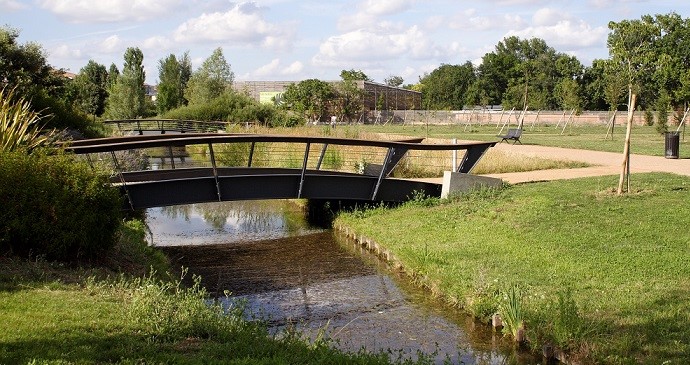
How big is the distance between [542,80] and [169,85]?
45.1 metres

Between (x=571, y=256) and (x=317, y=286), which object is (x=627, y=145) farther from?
(x=317, y=286)

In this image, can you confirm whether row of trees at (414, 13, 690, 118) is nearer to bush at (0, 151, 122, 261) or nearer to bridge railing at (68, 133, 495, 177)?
bridge railing at (68, 133, 495, 177)

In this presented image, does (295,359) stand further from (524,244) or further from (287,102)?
(287,102)

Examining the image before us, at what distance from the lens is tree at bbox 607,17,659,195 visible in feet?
58.9

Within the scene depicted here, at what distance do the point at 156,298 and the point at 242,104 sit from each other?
174 feet

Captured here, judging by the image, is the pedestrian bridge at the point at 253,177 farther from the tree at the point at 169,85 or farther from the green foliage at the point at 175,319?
the tree at the point at 169,85

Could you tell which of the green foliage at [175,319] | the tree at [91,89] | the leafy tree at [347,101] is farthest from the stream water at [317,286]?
the leafy tree at [347,101]

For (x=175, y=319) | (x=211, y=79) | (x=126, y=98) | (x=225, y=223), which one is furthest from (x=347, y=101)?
(x=175, y=319)

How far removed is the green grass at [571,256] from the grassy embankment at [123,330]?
273cm

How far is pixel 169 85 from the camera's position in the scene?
90.6 meters

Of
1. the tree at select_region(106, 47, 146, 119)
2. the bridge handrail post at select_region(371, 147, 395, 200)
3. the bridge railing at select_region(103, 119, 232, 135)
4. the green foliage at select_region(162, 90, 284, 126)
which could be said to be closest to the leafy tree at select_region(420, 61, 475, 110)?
the tree at select_region(106, 47, 146, 119)

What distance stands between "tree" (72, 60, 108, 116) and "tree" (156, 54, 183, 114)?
20.5 ft

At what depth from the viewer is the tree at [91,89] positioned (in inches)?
3211

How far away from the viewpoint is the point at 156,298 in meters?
8.77
